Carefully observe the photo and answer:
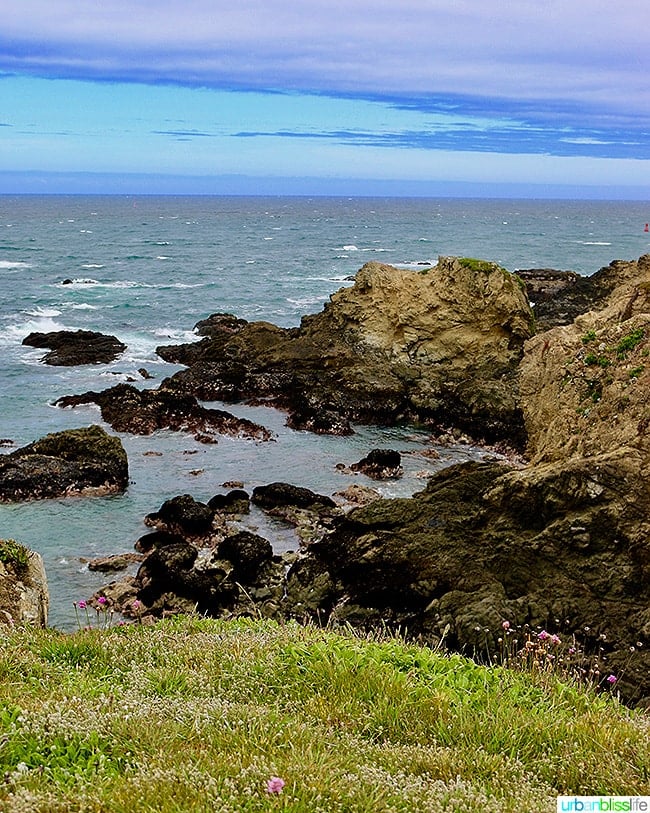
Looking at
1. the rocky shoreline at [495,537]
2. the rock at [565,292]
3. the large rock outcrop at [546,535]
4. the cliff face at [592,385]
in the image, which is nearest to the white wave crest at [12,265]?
the rock at [565,292]

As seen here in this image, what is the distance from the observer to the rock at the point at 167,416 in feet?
108

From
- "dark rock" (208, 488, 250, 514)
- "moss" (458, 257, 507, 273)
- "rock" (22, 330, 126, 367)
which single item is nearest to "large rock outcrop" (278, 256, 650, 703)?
"dark rock" (208, 488, 250, 514)

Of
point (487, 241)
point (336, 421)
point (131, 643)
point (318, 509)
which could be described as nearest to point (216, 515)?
point (318, 509)

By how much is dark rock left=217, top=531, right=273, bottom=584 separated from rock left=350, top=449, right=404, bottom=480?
27.6 feet

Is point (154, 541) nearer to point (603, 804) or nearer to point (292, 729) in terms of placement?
point (292, 729)

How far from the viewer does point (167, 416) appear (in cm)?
3375

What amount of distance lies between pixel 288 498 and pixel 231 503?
67.9 inches

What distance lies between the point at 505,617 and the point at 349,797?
9161 mm

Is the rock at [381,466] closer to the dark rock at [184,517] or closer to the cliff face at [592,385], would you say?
the dark rock at [184,517]

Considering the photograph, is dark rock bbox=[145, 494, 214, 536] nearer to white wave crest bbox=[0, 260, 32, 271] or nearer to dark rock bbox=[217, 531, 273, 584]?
dark rock bbox=[217, 531, 273, 584]

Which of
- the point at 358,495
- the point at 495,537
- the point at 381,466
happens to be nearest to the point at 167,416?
the point at 381,466

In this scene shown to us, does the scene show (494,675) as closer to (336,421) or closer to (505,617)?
(505,617)

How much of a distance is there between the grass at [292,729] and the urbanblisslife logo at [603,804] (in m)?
0.11

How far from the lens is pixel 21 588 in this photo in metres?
10.6
